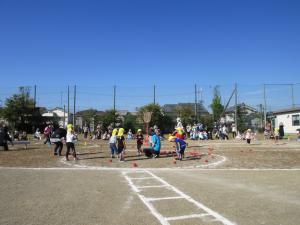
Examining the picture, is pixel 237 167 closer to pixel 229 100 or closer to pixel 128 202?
pixel 128 202

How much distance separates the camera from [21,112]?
4222cm

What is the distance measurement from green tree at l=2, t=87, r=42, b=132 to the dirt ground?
96.5 feet

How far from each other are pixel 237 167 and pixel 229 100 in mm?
28605

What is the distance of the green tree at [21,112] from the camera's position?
41781mm

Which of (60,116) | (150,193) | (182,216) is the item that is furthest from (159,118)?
(182,216)

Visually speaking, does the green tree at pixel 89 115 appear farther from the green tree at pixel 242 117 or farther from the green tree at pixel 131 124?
the green tree at pixel 242 117

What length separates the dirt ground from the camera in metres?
6.11

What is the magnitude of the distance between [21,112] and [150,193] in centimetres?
3740

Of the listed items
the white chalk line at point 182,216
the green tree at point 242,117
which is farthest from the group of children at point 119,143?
the green tree at point 242,117

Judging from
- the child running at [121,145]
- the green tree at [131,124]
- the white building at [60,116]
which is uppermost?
the white building at [60,116]

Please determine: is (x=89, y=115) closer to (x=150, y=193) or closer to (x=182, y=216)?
(x=150, y=193)

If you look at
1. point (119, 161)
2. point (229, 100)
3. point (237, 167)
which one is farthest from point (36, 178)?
point (229, 100)

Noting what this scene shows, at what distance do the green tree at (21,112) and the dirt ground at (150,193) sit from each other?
96.5ft

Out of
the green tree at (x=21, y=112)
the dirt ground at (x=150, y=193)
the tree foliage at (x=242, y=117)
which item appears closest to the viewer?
the dirt ground at (x=150, y=193)
